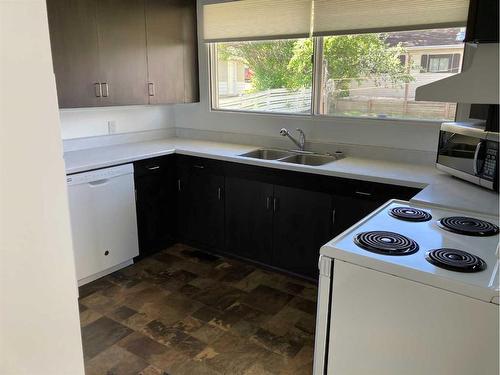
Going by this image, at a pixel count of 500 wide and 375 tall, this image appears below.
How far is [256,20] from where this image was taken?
3.31 m

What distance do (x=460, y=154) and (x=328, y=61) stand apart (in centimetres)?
132

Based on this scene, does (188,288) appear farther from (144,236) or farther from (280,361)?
(280,361)

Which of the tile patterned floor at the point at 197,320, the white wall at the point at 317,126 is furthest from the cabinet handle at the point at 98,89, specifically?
the tile patterned floor at the point at 197,320

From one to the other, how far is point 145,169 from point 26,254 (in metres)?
2.54

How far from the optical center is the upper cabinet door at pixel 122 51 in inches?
116

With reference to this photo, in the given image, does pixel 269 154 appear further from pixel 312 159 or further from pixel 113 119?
pixel 113 119

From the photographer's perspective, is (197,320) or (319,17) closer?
(197,320)

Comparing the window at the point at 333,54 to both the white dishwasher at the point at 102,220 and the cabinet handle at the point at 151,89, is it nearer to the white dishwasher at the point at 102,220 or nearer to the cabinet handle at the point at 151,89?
the cabinet handle at the point at 151,89

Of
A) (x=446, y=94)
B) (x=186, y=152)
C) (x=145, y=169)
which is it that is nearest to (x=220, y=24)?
(x=186, y=152)

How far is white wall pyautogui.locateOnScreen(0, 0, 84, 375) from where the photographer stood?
0.61m

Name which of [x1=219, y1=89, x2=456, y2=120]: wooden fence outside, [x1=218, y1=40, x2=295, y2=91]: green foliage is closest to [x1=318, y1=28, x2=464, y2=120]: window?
[x1=219, y1=89, x2=456, y2=120]: wooden fence outside

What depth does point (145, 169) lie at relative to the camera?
3152mm

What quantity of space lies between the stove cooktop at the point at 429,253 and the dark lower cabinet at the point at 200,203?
1684mm

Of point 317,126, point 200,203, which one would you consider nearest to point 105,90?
point 200,203
